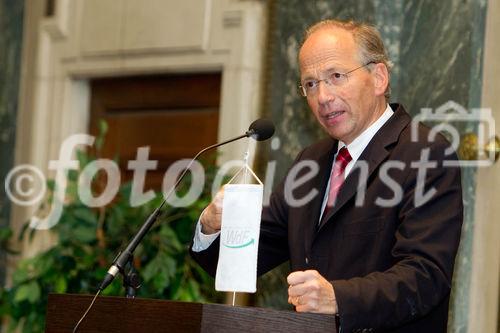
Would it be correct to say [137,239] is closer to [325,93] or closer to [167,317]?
[167,317]

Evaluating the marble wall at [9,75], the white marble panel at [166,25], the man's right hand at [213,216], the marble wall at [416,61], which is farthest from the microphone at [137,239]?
the marble wall at [9,75]

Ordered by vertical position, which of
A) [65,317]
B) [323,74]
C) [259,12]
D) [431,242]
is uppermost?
[259,12]

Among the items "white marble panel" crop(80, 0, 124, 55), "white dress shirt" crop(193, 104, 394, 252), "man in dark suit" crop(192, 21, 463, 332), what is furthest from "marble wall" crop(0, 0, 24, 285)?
"white dress shirt" crop(193, 104, 394, 252)

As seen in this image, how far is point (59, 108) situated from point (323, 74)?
3.28 meters

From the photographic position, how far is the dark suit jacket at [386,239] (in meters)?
2.69

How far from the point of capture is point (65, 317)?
9.15ft

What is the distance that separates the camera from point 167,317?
8.49 ft

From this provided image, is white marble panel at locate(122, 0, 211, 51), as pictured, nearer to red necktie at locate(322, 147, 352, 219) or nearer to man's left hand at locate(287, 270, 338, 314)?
red necktie at locate(322, 147, 352, 219)

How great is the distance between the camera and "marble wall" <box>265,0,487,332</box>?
4.41 meters

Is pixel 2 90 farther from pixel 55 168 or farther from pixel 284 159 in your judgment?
pixel 284 159

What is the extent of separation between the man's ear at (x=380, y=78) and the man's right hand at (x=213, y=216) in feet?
2.19

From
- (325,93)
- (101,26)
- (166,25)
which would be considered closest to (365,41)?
(325,93)

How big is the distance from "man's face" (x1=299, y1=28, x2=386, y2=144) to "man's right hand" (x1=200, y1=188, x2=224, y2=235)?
1.53 feet

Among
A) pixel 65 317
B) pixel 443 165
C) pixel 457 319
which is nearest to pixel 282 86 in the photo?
pixel 457 319
